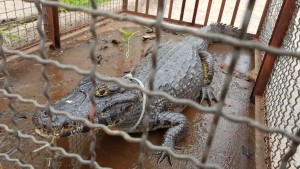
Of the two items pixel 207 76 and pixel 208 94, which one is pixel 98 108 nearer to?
pixel 208 94

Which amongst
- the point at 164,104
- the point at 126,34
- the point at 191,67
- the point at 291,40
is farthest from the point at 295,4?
the point at 126,34

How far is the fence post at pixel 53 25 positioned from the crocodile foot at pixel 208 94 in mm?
2070

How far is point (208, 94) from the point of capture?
337 centimetres

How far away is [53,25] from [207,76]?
2117mm

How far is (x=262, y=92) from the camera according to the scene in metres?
2.97

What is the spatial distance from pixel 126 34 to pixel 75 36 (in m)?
0.87

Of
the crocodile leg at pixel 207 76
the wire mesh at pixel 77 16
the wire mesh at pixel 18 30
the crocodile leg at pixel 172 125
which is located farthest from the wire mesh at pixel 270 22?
the wire mesh at pixel 18 30

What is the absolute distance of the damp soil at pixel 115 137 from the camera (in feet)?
7.43

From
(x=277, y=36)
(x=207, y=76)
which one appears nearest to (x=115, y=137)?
(x=207, y=76)

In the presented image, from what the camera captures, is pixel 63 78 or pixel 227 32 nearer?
pixel 63 78

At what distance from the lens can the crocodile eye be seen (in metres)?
2.21

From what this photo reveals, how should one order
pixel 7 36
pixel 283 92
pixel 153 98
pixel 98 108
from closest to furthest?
pixel 98 108 → pixel 283 92 → pixel 153 98 → pixel 7 36

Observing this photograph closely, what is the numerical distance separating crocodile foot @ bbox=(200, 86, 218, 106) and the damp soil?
0.12 metres

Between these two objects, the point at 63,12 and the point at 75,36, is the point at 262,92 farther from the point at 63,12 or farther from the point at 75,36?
the point at 63,12
